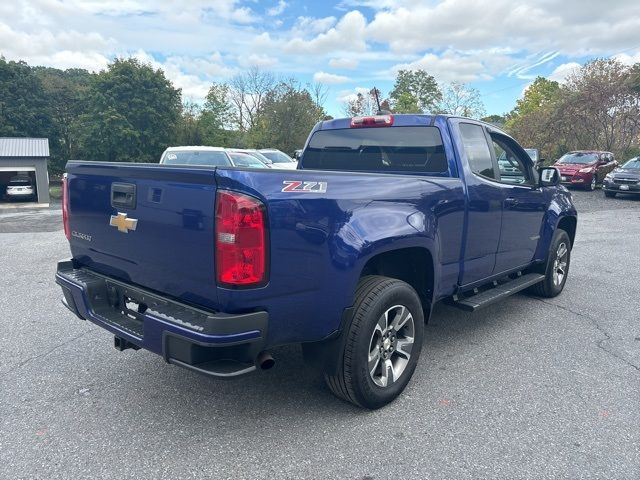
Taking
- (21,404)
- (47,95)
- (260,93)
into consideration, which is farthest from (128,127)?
(21,404)

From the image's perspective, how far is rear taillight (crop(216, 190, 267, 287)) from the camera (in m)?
2.37

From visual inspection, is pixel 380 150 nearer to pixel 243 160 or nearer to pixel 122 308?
pixel 122 308

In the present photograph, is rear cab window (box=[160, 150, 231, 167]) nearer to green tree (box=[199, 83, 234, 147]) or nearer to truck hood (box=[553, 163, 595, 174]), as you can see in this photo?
truck hood (box=[553, 163, 595, 174])

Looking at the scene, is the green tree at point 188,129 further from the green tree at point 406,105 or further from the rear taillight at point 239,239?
the rear taillight at point 239,239

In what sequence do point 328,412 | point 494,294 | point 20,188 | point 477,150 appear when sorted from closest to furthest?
point 328,412
point 477,150
point 494,294
point 20,188

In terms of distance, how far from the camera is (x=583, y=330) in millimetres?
4641

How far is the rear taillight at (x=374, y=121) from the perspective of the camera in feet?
13.8

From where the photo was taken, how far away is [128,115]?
32688 mm

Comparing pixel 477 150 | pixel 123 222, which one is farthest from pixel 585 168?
pixel 123 222

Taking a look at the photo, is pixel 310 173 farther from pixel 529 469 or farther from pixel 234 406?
pixel 529 469

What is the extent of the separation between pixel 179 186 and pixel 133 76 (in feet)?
115

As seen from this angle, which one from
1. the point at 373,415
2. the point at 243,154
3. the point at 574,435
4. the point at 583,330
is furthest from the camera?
the point at 243,154

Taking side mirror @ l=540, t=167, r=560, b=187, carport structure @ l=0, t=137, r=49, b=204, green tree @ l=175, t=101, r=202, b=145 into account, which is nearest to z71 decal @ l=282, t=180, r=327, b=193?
side mirror @ l=540, t=167, r=560, b=187

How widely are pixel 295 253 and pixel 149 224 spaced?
2.83 ft
